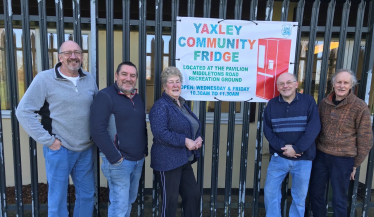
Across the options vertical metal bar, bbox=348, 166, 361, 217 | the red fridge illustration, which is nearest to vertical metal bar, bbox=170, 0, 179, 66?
the red fridge illustration

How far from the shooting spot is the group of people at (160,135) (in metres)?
2.01

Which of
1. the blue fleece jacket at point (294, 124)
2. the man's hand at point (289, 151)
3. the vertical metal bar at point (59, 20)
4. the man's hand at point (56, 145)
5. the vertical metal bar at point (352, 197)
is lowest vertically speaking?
the vertical metal bar at point (352, 197)

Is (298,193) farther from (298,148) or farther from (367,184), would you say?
(367,184)

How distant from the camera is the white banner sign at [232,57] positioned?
2461 mm

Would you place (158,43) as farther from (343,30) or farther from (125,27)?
(343,30)

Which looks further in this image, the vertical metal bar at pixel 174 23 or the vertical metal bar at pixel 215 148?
the vertical metal bar at pixel 215 148

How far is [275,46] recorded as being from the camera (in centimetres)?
256

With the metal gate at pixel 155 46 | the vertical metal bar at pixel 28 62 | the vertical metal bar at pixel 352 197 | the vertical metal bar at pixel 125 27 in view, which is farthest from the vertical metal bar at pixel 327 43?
the vertical metal bar at pixel 28 62

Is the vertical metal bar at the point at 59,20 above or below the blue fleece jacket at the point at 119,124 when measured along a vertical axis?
above

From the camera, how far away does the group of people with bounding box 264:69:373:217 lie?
2275mm

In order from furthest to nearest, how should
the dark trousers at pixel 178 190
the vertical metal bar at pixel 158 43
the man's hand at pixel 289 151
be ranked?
the vertical metal bar at pixel 158 43 < the man's hand at pixel 289 151 < the dark trousers at pixel 178 190

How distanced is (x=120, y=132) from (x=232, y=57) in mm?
1386

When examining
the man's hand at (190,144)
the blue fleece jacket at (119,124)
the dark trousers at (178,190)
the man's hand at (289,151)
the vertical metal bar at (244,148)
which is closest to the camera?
the blue fleece jacket at (119,124)

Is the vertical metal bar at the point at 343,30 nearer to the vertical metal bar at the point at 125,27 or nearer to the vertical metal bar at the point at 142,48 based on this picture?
the vertical metal bar at the point at 142,48
